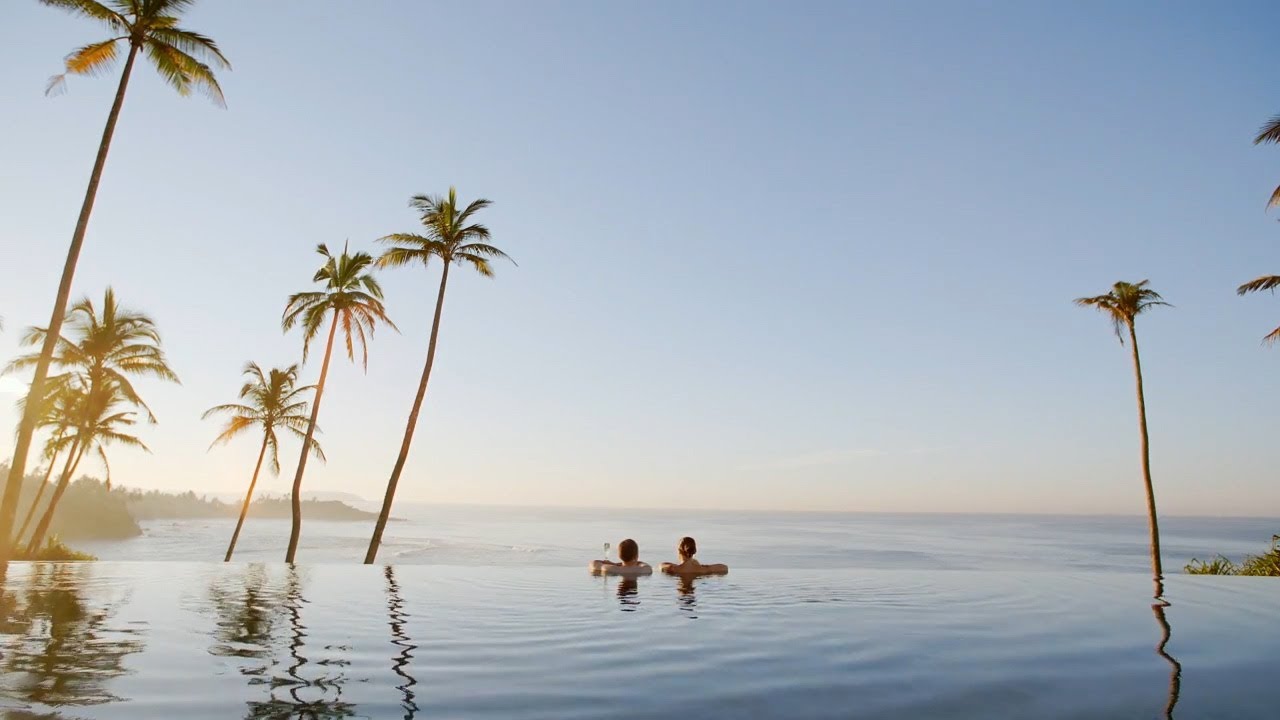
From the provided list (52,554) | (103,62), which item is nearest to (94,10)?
(103,62)

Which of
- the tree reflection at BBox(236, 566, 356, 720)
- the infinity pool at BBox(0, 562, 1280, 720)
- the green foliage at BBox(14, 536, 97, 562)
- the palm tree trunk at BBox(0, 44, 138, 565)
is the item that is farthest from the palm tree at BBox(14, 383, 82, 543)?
the tree reflection at BBox(236, 566, 356, 720)

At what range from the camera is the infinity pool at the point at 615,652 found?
4383 mm

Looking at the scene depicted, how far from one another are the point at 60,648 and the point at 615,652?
15.0ft

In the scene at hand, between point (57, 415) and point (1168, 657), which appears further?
point (57, 415)

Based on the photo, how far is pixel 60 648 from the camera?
18.4ft

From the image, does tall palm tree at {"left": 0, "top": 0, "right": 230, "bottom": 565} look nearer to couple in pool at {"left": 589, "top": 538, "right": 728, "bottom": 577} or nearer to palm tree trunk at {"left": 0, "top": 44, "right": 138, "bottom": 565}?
palm tree trunk at {"left": 0, "top": 44, "right": 138, "bottom": 565}

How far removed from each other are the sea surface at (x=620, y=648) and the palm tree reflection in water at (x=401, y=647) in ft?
0.13

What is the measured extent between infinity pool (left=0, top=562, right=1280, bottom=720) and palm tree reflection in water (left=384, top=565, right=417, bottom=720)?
0.03m

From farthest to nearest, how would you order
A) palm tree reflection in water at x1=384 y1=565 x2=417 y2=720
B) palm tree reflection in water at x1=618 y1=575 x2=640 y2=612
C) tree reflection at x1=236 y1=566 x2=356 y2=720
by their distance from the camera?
palm tree reflection in water at x1=618 y1=575 x2=640 y2=612 → palm tree reflection in water at x1=384 y1=565 x2=417 y2=720 → tree reflection at x1=236 y1=566 x2=356 y2=720

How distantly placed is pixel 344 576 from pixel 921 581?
39.4 feet

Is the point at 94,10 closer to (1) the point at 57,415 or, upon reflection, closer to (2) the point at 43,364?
(2) the point at 43,364

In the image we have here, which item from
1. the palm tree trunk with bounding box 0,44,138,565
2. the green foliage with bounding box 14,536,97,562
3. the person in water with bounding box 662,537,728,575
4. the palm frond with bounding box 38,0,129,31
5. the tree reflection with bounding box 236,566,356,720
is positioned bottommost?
→ the green foliage with bounding box 14,536,97,562

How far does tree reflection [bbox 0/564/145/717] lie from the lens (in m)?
4.21

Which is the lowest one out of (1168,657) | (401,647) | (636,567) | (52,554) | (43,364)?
(52,554)
